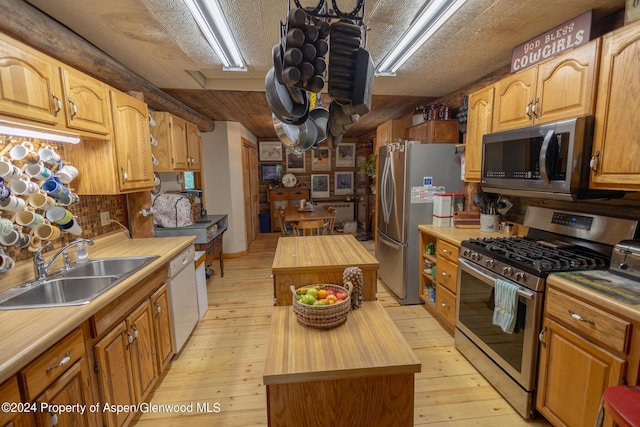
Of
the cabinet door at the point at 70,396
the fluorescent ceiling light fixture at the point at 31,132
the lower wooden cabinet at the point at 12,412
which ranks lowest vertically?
the cabinet door at the point at 70,396

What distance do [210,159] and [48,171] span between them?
313cm

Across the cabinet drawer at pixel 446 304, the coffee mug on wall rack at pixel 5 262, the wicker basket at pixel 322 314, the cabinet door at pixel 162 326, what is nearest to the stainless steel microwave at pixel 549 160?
the cabinet drawer at pixel 446 304

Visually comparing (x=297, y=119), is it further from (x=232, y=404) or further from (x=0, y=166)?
(x=232, y=404)

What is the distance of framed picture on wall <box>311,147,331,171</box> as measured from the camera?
7160 millimetres

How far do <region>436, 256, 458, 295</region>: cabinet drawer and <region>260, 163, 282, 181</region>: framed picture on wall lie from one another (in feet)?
16.9

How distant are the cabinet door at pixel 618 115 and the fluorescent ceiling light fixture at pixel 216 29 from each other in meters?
2.06

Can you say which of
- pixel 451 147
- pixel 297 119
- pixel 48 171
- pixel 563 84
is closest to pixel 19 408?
pixel 48 171

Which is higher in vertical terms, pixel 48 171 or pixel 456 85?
pixel 456 85

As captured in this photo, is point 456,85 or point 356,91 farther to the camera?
point 456,85

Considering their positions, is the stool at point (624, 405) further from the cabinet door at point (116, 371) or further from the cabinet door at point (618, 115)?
the cabinet door at point (116, 371)

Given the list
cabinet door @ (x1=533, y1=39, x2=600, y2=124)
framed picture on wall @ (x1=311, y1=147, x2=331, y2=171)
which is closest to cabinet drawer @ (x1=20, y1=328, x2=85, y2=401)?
cabinet door @ (x1=533, y1=39, x2=600, y2=124)

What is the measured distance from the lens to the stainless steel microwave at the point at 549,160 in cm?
158

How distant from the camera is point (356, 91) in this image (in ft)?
3.37

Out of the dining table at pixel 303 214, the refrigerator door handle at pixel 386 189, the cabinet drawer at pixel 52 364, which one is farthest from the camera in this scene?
the dining table at pixel 303 214
